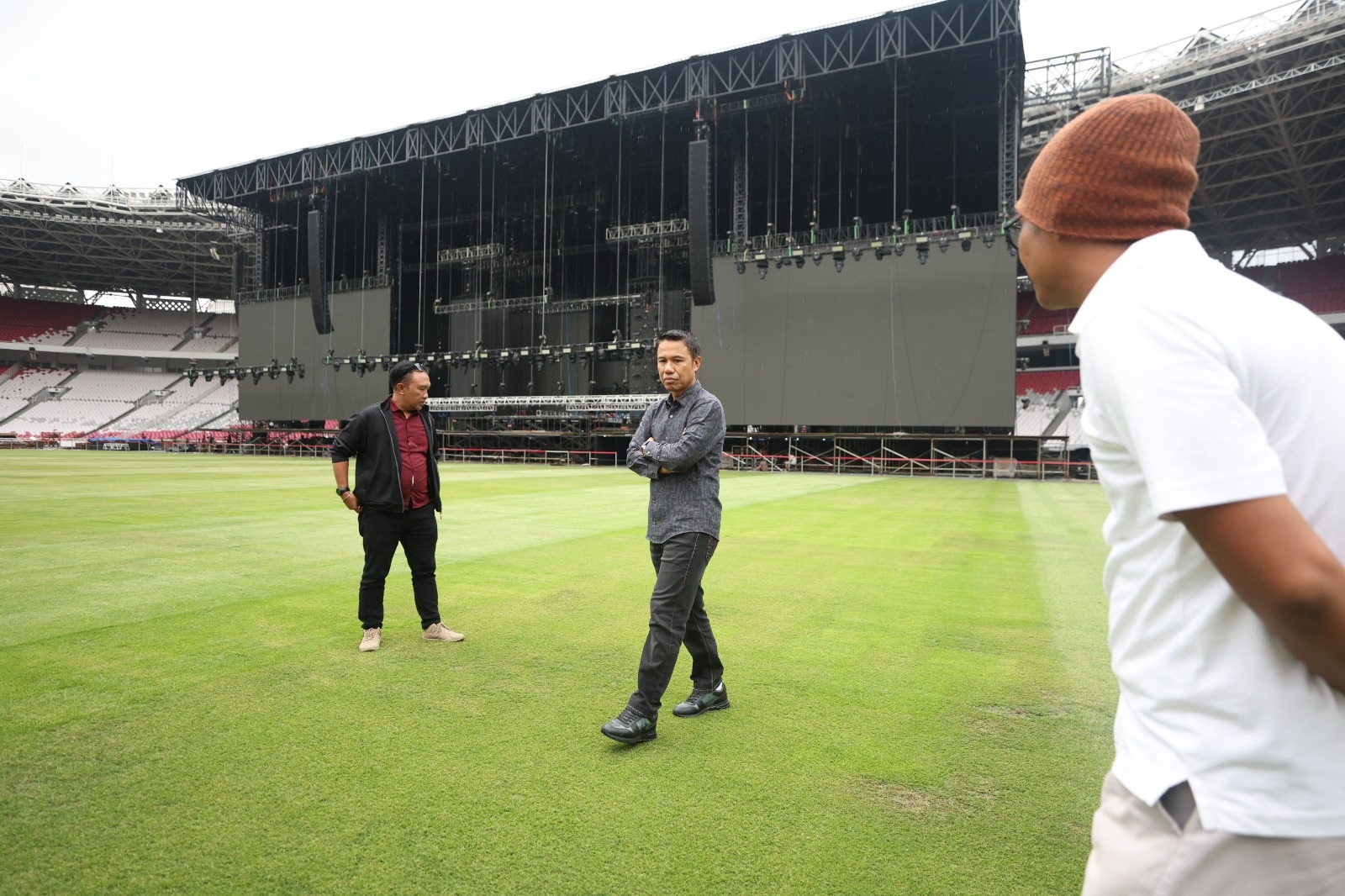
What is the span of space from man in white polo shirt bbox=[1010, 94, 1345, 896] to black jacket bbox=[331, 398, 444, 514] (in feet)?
16.6

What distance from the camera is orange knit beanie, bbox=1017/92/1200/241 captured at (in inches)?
46.6

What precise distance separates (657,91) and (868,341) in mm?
13469

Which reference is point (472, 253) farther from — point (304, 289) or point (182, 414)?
point (182, 414)

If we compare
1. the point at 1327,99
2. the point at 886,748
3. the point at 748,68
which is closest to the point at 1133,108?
the point at 886,748

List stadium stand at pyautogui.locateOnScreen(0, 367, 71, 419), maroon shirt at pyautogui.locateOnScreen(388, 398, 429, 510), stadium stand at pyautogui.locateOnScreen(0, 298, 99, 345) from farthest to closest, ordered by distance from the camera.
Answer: stadium stand at pyautogui.locateOnScreen(0, 298, 99, 345) → stadium stand at pyautogui.locateOnScreen(0, 367, 71, 419) → maroon shirt at pyautogui.locateOnScreen(388, 398, 429, 510)

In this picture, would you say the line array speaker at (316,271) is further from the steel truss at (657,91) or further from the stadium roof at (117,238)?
the stadium roof at (117,238)

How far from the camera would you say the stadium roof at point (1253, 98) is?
2769 cm

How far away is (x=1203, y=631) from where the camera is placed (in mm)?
1028

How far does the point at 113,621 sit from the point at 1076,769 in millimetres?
6138

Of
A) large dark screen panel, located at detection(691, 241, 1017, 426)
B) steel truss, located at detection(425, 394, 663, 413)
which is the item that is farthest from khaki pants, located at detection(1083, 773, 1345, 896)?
steel truss, located at detection(425, 394, 663, 413)

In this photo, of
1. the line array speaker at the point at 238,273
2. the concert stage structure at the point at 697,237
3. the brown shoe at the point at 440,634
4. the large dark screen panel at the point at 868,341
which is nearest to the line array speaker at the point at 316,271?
the concert stage structure at the point at 697,237

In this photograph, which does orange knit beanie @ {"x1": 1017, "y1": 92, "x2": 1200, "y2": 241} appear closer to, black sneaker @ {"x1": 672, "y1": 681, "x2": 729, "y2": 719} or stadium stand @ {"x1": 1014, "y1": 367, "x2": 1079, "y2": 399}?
black sneaker @ {"x1": 672, "y1": 681, "x2": 729, "y2": 719}

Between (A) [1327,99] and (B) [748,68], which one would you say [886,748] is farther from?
(A) [1327,99]

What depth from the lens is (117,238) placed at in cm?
5603
